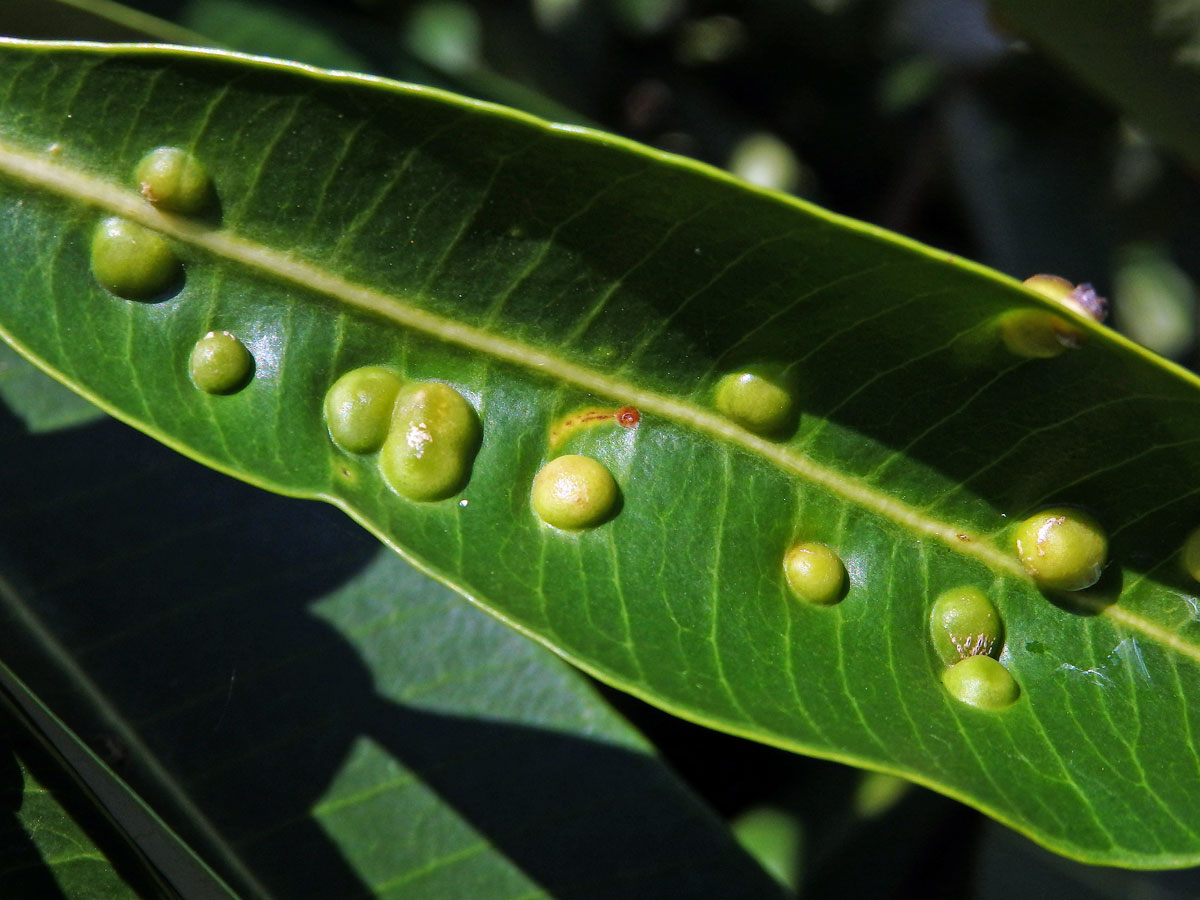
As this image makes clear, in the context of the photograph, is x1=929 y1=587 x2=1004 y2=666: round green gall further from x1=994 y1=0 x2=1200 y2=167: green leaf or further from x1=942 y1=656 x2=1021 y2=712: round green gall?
x1=994 y1=0 x2=1200 y2=167: green leaf

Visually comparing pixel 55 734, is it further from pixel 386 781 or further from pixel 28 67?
pixel 28 67

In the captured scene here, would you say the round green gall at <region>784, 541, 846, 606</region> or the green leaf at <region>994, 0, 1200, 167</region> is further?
the green leaf at <region>994, 0, 1200, 167</region>

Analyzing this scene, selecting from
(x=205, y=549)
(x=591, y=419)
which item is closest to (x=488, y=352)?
(x=591, y=419)

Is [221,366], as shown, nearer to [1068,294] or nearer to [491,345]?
[491,345]

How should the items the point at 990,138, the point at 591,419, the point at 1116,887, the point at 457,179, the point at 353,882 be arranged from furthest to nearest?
the point at 990,138 < the point at 1116,887 < the point at 353,882 < the point at 591,419 < the point at 457,179

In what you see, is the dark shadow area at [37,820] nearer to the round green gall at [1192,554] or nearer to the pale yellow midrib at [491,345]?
the pale yellow midrib at [491,345]

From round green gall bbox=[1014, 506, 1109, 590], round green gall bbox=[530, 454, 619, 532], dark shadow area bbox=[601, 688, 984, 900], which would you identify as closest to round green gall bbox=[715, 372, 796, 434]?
round green gall bbox=[530, 454, 619, 532]

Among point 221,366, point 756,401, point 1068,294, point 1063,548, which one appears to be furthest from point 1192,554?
point 221,366
